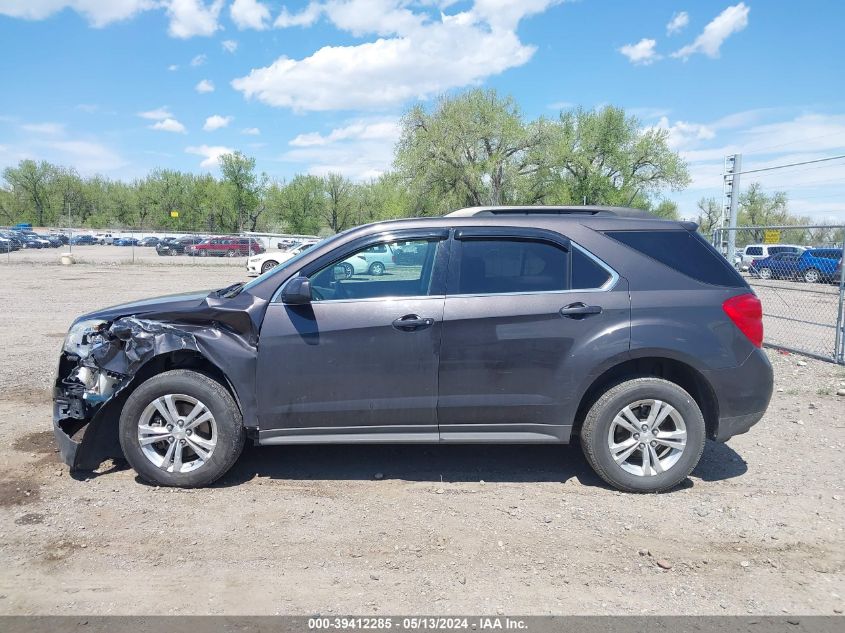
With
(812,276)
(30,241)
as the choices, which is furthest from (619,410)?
(30,241)

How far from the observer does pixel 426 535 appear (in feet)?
12.4

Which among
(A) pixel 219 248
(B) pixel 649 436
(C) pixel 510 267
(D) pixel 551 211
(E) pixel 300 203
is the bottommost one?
(B) pixel 649 436

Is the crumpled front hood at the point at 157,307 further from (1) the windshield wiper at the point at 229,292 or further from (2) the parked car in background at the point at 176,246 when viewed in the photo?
(2) the parked car in background at the point at 176,246

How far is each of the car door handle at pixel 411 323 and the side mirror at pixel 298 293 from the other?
2.07ft

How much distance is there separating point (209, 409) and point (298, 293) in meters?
1.04

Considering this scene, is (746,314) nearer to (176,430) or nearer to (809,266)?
(176,430)

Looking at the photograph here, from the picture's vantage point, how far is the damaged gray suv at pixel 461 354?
4238 millimetres

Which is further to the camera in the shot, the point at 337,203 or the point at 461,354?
the point at 337,203

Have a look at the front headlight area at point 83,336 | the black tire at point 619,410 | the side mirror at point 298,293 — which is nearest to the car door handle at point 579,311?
the black tire at point 619,410

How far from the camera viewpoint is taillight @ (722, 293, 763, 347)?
4.31 metres

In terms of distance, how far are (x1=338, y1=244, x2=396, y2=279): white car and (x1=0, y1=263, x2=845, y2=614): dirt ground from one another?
5.15ft

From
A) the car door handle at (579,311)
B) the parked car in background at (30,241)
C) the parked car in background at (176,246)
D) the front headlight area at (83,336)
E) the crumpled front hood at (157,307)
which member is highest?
the parked car in background at (30,241)

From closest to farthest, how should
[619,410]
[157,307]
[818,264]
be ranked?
[619,410] < [157,307] < [818,264]

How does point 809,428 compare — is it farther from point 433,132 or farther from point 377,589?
point 433,132
